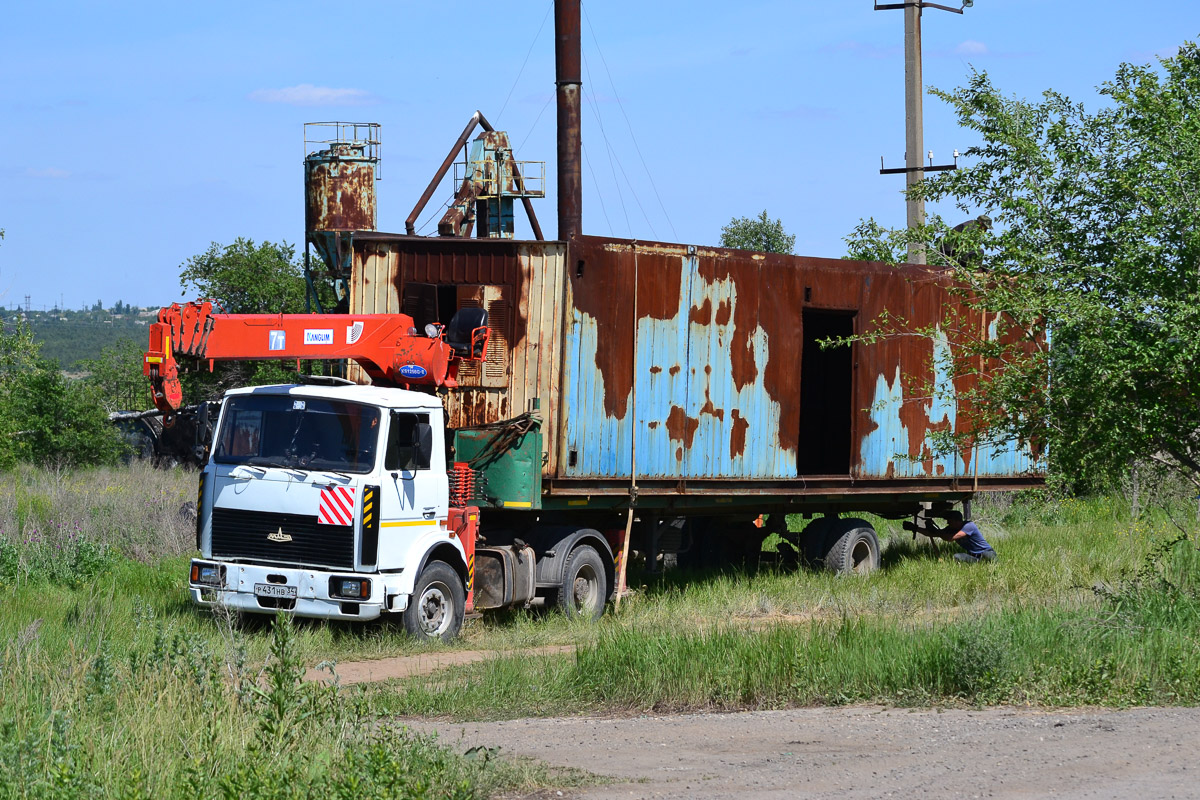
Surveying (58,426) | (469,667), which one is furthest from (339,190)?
(58,426)

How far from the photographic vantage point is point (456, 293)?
46.8 feet

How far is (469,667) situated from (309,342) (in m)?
3.85

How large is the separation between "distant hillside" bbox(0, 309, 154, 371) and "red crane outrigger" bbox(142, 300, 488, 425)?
4072 inches

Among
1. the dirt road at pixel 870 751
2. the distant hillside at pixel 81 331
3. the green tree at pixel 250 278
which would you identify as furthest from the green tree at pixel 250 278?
the distant hillside at pixel 81 331

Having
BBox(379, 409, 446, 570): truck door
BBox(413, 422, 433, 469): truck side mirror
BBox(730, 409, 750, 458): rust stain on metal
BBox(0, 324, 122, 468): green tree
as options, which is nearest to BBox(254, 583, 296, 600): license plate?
BBox(379, 409, 446, 570): truck door

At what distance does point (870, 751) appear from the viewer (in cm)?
741

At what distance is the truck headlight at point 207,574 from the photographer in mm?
11820

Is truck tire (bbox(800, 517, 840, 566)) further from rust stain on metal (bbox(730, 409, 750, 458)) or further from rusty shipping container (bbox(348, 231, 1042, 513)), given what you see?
rust stain on metal (bbox(730, 409, 750, 458))

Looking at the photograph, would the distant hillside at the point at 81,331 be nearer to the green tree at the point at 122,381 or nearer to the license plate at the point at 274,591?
the green tree at the point at 122,381

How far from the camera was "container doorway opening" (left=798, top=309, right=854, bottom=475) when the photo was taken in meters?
19.3

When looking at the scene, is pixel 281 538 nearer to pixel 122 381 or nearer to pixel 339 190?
pixel 339 190

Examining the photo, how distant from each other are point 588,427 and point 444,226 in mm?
9481

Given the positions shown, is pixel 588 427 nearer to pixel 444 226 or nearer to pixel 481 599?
pixel 481 599

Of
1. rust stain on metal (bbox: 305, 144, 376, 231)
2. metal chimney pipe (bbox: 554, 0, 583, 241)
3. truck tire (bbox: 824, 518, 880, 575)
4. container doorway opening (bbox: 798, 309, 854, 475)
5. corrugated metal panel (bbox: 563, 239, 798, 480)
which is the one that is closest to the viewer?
corrugated metal panel (bbox: 563, 239, 798, 480)
